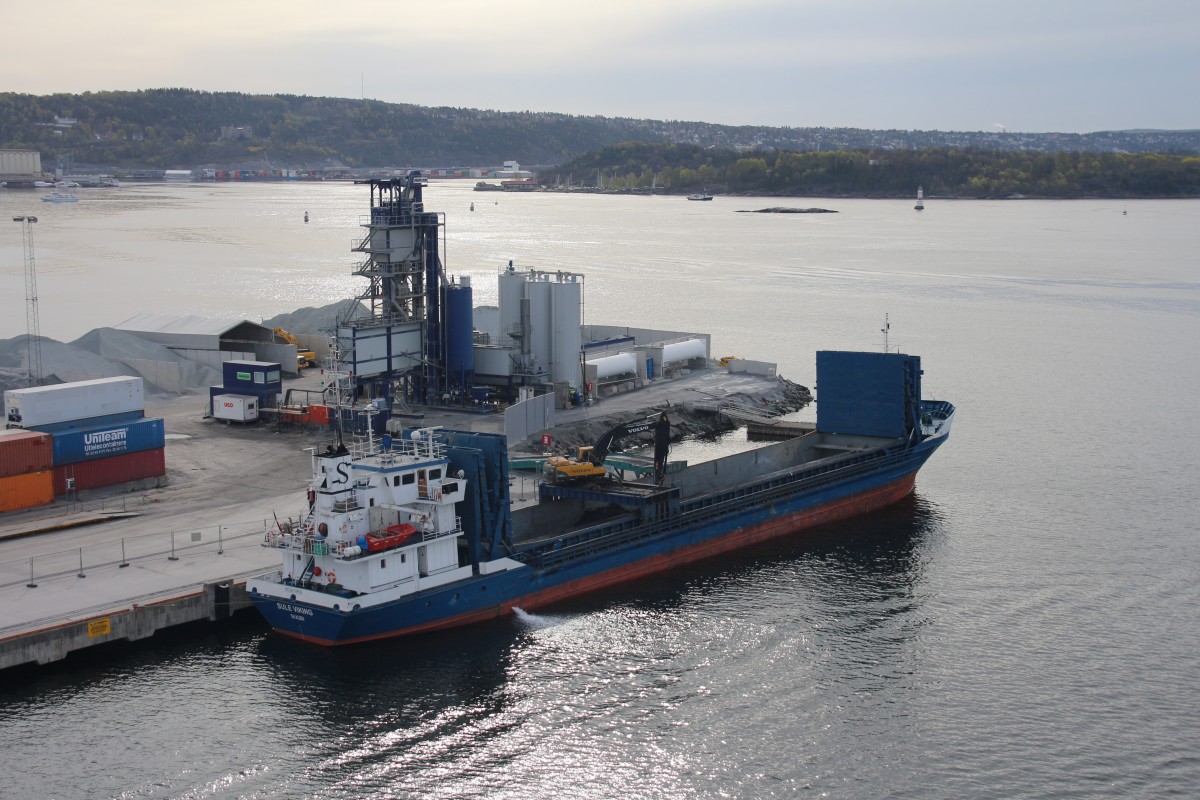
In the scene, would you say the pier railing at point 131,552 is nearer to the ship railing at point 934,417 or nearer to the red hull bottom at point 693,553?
the red hull bottom at point 693,553

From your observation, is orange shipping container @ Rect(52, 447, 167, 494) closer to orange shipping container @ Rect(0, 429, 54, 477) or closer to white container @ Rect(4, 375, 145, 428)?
orange shipping container @ Rect(0, 429, 54, 477)

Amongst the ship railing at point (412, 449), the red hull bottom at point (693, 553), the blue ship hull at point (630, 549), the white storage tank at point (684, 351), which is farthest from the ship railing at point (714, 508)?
the white storage tank at point (684, 351)

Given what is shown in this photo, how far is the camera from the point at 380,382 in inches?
1973

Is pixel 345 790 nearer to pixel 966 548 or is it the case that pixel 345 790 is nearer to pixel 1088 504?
pixel 966 548

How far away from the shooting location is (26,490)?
37.2 m

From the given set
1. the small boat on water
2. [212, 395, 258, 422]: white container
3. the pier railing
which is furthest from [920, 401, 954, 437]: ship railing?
[212, 395, 258, 422]: white container

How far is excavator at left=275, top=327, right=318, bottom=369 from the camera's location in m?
60.2

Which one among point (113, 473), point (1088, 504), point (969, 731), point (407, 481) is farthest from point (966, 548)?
point (113, 473)

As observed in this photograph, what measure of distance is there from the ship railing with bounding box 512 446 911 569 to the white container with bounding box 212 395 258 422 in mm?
19732

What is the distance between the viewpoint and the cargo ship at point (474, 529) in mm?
29016

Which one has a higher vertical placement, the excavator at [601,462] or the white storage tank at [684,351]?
the white storage tank at [684,351]

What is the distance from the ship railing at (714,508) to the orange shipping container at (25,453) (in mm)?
16242

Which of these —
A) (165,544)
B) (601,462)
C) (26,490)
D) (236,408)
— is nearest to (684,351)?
(236,408)

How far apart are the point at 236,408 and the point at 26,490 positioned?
39.8 ft
